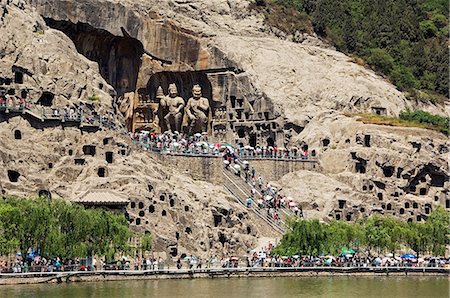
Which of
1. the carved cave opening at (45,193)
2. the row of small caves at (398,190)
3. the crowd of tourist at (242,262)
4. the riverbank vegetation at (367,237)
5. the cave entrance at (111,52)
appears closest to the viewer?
the crowd of tourist at (242,262)

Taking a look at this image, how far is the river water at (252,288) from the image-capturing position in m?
70.1

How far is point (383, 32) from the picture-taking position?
13000 centimetres

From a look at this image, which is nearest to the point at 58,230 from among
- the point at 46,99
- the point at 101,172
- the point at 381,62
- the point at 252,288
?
the point at 101,172

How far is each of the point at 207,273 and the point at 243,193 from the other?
1491 cm

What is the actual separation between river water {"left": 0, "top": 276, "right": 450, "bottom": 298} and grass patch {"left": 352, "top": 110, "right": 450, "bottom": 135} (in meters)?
23.8

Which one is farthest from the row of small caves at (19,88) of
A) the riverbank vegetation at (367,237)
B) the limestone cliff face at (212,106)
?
the riverbank vegetation at (367,237)

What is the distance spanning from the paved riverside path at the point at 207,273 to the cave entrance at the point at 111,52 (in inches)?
1185

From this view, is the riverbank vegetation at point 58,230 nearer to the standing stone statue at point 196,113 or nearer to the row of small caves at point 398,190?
the row of small caves at point 398,190

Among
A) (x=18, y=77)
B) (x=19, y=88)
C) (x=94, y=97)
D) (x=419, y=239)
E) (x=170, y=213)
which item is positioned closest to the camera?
(x=170, y=213)

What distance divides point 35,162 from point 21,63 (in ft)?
31.0

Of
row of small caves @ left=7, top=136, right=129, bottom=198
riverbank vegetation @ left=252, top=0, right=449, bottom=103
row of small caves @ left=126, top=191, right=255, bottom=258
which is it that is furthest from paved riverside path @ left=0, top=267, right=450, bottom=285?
riverbank vegetation @ left=252, top=0, right=449, bottom=103

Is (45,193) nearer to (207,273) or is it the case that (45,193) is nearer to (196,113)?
(207,273)

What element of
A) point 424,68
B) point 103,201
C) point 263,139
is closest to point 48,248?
point 103,201

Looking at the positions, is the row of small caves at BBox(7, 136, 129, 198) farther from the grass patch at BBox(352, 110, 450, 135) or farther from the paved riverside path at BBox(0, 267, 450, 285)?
the grass patch at BBox(352, 110, 450, 135)
